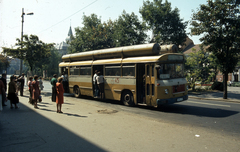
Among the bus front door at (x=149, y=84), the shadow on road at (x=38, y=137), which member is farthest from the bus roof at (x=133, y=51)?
the shadow on road at (x=38, y=137)

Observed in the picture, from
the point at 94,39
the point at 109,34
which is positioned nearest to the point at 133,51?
the point at 94,39

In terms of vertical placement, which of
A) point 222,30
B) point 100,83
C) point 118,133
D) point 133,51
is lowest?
point 118,133

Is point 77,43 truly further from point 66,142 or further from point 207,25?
point 66,142

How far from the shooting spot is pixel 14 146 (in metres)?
5.02

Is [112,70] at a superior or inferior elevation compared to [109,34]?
inferior

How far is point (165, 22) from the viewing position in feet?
74.2

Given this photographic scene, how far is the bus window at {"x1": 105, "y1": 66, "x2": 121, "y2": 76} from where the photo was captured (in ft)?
38.2

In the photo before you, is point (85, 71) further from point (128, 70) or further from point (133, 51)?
point (133, 51)

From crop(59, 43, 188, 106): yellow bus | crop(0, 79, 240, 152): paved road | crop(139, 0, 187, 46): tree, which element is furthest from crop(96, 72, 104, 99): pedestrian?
crop(139, 0, 187, 46): tree

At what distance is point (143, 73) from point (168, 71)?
1.36 meters

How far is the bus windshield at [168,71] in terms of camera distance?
378 inches

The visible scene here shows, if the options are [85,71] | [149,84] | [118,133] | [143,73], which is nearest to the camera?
[118,133]

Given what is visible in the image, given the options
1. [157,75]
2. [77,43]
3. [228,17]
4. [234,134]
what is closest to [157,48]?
[157,75]

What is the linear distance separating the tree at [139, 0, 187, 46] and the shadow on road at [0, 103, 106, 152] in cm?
1795
